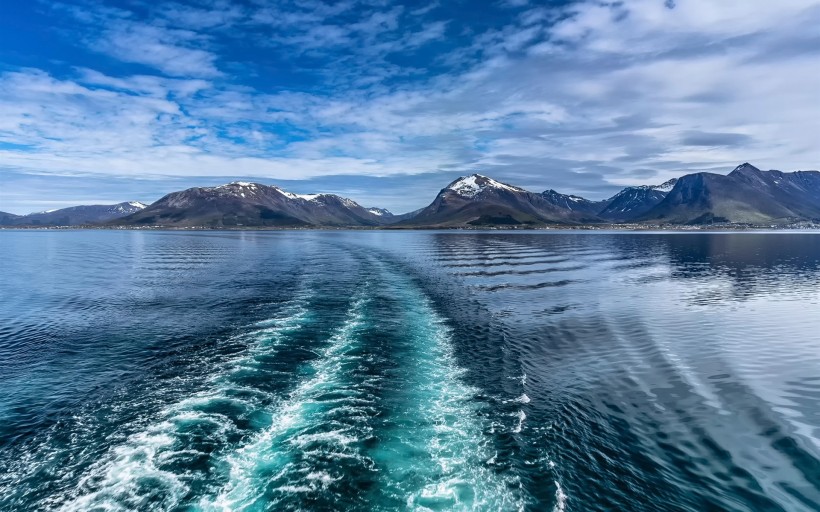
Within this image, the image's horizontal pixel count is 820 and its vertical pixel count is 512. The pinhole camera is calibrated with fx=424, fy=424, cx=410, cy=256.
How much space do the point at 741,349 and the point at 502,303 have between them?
2074 cm

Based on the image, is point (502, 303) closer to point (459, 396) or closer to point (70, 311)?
point (459, 396)

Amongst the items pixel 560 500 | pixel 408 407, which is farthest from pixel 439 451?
pixel 560 500

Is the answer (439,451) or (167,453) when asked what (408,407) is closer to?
(439,451)

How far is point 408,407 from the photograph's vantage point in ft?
64.2

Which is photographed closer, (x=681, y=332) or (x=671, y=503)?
(x=671, y=503)

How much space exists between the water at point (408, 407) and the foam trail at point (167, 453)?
0.07 metres

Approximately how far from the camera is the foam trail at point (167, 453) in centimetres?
1323

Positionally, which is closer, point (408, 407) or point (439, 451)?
point (439, 451)

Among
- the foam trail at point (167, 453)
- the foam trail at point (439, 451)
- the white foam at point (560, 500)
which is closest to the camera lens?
the white foam at point (560, 500)

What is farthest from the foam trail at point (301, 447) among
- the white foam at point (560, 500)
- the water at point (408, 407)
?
the white foam at point (560, 500)

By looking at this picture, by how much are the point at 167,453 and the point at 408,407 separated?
9.71 m

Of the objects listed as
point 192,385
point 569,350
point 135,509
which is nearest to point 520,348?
point 569,350

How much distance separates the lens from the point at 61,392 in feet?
68.8

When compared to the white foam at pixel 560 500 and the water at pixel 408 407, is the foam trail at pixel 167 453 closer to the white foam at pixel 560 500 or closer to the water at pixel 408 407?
the water at pixel 408 407
